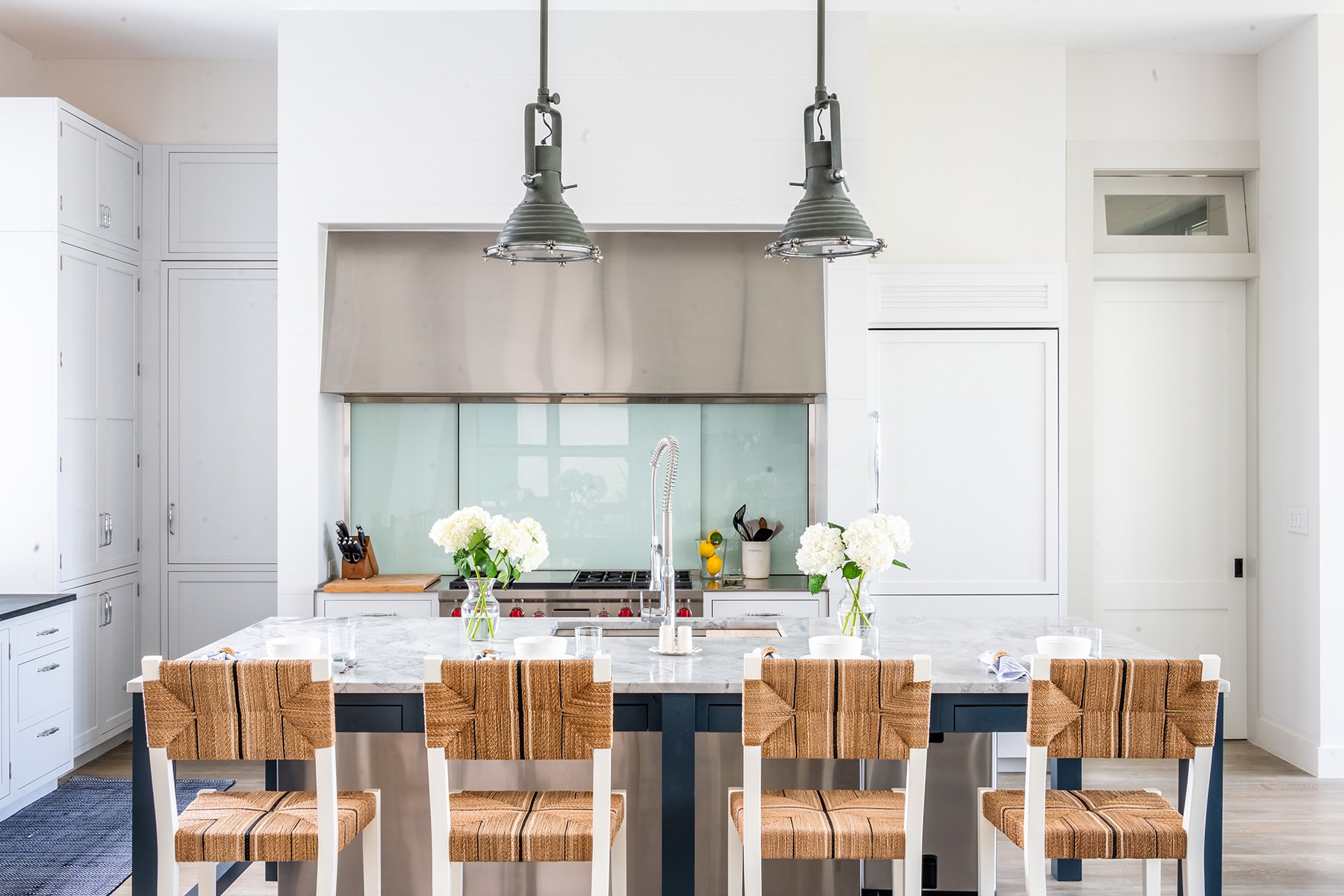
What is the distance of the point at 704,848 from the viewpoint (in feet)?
8.45

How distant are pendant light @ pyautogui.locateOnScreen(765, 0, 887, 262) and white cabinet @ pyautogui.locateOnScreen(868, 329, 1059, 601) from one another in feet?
5.69

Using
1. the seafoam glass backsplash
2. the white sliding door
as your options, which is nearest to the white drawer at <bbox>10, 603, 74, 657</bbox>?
the seafoam glass backsplash

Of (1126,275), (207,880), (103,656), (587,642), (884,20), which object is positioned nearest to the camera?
(207,880)

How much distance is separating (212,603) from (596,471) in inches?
78.7

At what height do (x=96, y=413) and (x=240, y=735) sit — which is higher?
(x=96, y=413)

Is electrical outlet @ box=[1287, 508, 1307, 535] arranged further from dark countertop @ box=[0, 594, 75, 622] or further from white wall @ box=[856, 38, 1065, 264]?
dark countertop @ box=[0, 594, 75, 622]

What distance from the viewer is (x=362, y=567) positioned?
4152 mm

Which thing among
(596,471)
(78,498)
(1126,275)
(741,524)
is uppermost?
(1126,275)

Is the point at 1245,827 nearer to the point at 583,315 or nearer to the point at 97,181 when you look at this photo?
the point at 583,315

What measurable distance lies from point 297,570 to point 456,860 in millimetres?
2328

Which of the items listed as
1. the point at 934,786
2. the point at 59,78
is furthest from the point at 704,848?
the point at 59,78

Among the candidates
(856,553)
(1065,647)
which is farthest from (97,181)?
(1065,647)

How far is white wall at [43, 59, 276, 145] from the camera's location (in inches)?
182

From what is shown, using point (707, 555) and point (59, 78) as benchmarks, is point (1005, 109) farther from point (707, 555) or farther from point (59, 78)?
point (59, 78)
